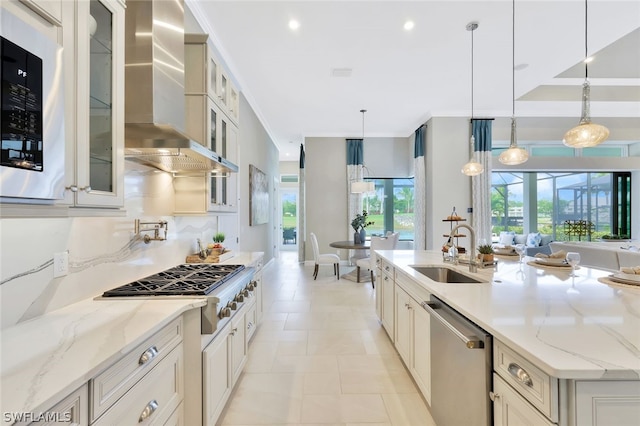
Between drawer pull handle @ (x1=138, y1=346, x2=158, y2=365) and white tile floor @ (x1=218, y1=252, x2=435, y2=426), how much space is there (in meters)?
1.02

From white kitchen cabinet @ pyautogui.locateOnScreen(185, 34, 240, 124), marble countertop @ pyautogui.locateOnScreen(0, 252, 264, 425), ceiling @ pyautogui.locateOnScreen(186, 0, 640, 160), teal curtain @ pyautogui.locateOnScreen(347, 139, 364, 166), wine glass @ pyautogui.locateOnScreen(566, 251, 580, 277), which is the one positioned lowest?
marble countertop @ pyautogui.locateOnScreen(0, 252, 264, 425)

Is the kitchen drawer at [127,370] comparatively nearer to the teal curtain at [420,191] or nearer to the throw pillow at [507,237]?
the teal curtain at [420,191]

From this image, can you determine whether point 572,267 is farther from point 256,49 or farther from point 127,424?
point 256,49

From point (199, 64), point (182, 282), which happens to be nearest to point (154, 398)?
point (182, 282)

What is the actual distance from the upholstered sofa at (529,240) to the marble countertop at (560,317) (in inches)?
199

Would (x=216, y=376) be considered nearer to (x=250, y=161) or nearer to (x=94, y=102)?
(x=94, y=102)

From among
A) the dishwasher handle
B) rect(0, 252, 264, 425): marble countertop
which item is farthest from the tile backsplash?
the dishwasher handle

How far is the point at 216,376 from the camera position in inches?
65.4

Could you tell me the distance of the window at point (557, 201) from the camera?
6.78 metres

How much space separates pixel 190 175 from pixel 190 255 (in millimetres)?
777

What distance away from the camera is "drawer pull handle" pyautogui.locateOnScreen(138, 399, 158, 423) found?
3.62 ft

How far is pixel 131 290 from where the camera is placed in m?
1.60

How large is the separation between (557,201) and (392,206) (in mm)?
4038

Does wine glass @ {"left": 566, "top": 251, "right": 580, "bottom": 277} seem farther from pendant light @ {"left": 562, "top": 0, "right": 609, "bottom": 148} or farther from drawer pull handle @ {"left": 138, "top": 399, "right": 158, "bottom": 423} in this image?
drawer pull handle @ {"left": 138, "top": 399, "right": 158, "bottom": 423}
